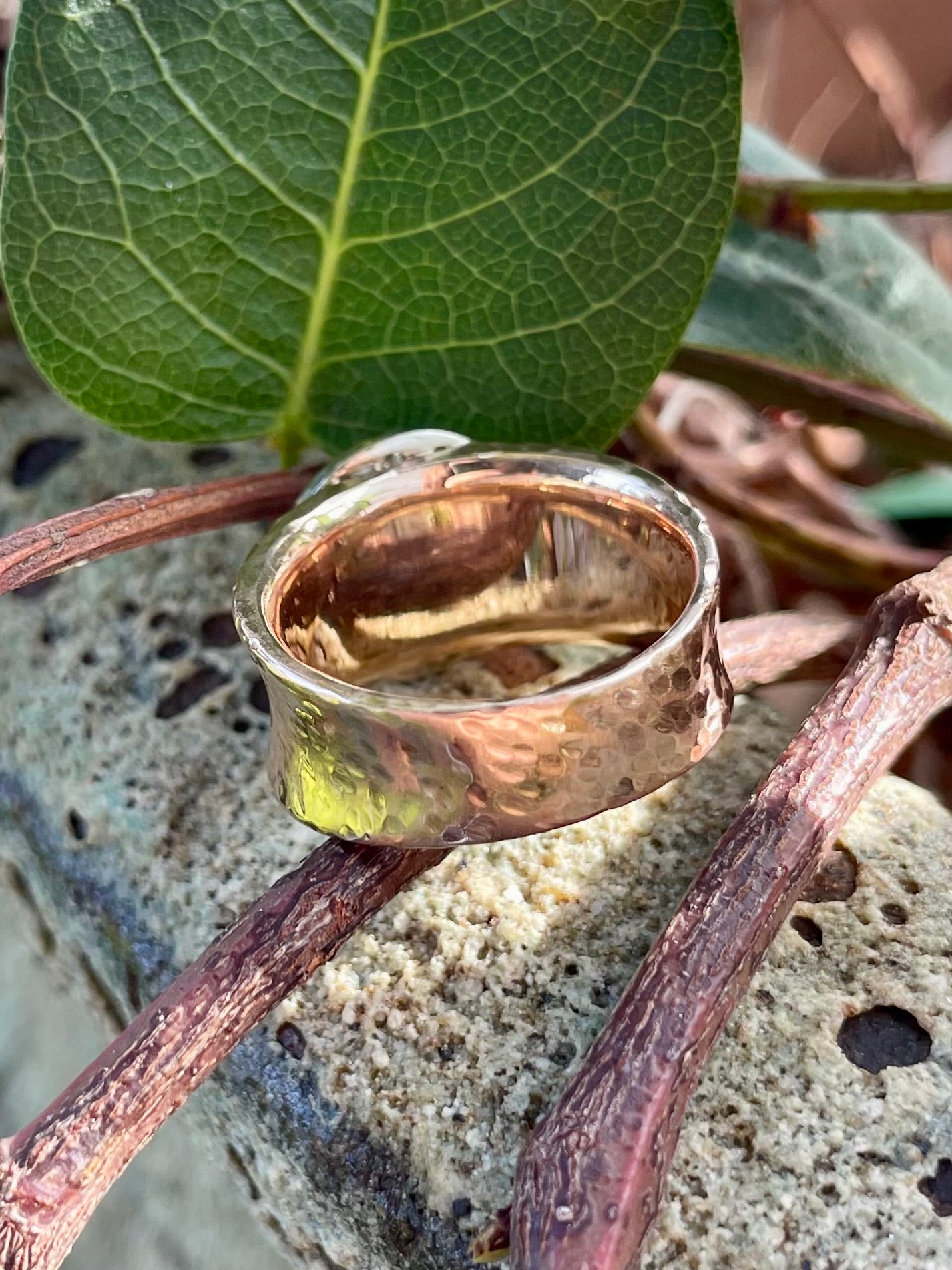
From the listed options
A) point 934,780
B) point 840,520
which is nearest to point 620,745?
point 934,780

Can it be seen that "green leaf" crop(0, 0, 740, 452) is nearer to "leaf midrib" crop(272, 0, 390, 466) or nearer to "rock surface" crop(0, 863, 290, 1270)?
"leaf midrib" crop(272, 0, 390, 466)

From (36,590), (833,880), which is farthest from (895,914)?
(36,590)

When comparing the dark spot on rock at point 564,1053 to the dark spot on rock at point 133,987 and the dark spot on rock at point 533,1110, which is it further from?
the dark spot on rock at point 133,987

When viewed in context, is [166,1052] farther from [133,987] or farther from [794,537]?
[794,537]

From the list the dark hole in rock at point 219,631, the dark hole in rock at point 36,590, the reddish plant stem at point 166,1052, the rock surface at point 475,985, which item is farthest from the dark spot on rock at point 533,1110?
the dark hole in rock at point 36,590

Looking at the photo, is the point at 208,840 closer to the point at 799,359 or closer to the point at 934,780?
the point at 799,359

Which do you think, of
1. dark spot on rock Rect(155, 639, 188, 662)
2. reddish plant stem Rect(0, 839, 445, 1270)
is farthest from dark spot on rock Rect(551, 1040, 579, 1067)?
dark spot on rock Rect(155, 639, 188, 662)
